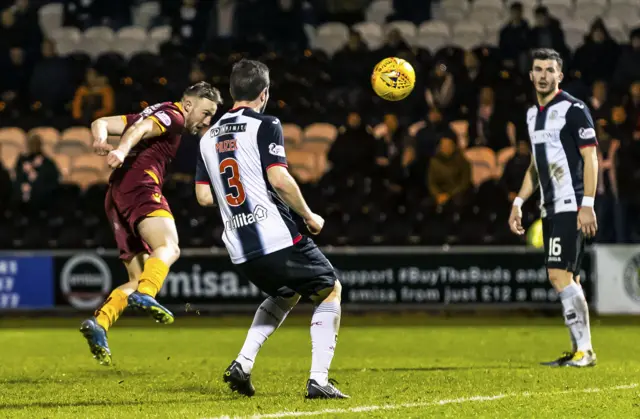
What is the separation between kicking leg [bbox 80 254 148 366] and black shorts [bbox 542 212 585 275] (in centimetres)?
311

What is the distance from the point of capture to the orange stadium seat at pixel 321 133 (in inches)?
674

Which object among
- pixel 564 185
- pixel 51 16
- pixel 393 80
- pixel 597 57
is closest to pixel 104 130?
pixel 393 80

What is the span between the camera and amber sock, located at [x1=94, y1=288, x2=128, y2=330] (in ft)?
25.0

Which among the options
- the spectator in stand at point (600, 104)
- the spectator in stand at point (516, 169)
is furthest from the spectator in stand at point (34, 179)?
the spectator in stand at point (600, 104)

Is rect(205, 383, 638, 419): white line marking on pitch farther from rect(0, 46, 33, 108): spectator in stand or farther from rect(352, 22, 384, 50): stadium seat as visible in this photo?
rect(0, 46, 33, 108): spectator in stand

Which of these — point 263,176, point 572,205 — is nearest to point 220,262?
point 572,205

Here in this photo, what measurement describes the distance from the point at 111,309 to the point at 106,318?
0.13 metres

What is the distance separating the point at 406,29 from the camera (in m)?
18.9

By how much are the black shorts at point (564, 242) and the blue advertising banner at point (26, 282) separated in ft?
26.8

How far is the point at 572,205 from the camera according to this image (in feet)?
28.5

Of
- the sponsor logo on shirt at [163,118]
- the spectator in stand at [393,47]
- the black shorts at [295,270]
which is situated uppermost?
the spectator in stand at [393,47]

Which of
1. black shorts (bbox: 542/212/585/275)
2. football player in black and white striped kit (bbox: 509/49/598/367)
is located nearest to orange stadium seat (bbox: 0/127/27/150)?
football player in black and white striped kit (bbox: 509/49/598/367)

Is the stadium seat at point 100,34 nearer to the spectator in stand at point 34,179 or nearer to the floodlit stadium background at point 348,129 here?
the floodlit stadium background at point 348,129

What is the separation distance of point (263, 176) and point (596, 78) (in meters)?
11.8
